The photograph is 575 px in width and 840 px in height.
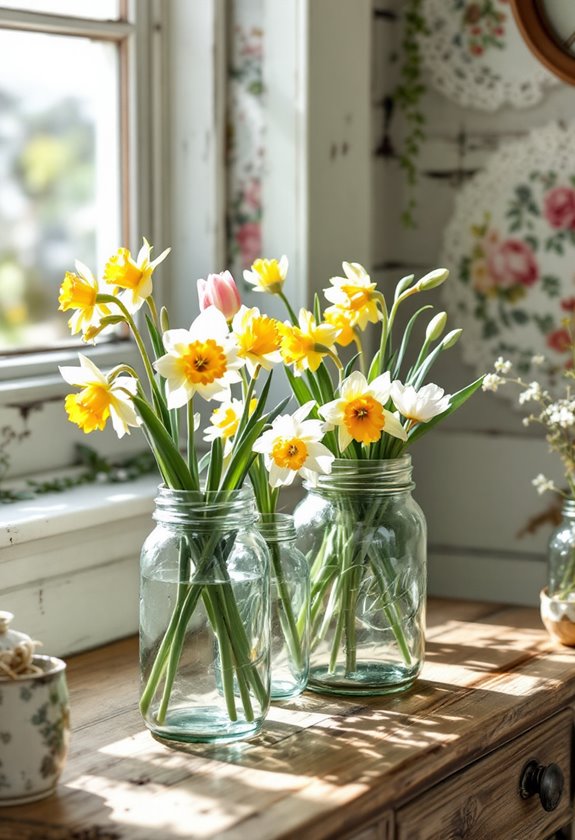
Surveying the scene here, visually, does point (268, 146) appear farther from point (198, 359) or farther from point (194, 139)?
point (198, 359)

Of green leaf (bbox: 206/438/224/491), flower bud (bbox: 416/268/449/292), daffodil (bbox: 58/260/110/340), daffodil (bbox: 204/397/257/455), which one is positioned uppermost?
flower bud (bbox: 416/268/449/292)

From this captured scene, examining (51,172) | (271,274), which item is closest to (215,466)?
(271,274)

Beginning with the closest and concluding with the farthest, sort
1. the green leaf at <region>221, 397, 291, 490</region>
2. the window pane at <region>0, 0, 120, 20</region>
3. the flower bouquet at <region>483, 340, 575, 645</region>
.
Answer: the green leaf at <region>221, 397, 291, 490</region>
the flower bouquet at <region>483, 340, 575, 645</region>
the window pane at <region>0, 0, 120, 20</region>

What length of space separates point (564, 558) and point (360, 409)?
1.56 feet

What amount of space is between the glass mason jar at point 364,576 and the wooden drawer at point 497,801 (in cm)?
14

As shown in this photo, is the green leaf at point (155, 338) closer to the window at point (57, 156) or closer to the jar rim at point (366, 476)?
the jar rim at point (366, 476)

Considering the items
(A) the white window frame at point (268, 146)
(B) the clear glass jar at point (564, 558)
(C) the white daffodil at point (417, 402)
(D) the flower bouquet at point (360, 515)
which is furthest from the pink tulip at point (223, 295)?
(B) the clear glass jar at point (564, 558)

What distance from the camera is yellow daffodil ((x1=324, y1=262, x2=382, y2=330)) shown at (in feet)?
4.83

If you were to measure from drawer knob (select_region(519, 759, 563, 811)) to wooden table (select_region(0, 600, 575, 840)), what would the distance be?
0.02 m

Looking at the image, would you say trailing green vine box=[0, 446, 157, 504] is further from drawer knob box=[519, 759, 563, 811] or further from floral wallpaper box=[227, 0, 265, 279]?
drawer knob box=[519, 759, 563, 811]

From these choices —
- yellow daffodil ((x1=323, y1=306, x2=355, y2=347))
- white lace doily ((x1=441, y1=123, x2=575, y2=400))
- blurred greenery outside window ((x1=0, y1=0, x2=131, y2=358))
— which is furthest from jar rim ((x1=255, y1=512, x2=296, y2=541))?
white lace doily ((x1=441, y1=123, x2=575, y2=400))

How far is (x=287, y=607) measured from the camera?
1477mm

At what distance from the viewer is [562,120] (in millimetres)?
1970

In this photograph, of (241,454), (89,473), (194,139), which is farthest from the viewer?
(194,139)
